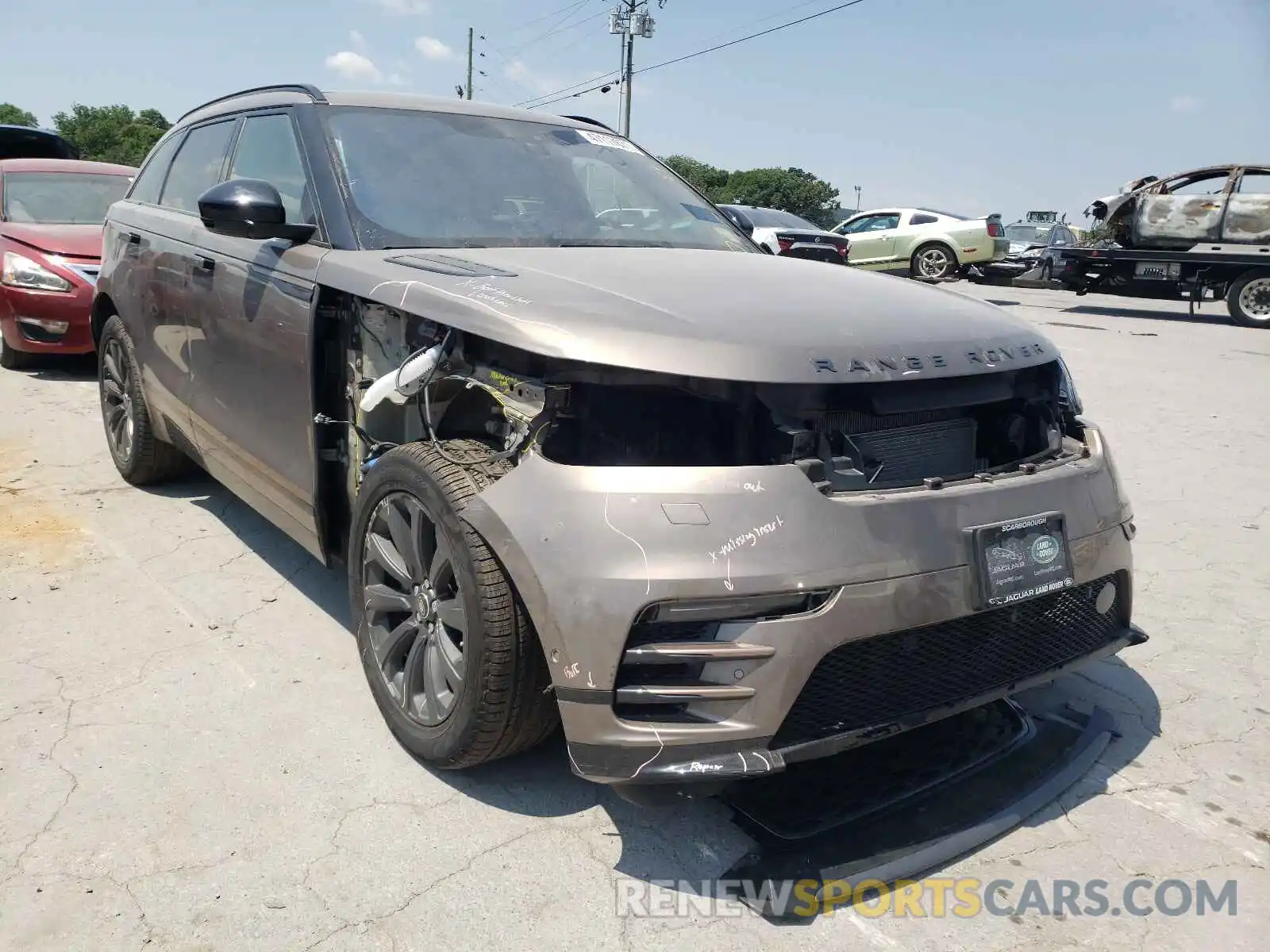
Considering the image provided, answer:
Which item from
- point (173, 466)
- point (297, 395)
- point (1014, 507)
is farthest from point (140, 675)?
point (1014, 507)

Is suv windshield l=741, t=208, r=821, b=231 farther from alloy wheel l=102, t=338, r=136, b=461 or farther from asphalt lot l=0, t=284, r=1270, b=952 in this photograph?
asphalt lot l=0, t=284, r=1270, b=952

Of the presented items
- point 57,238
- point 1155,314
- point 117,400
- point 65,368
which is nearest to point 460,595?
point 117,400

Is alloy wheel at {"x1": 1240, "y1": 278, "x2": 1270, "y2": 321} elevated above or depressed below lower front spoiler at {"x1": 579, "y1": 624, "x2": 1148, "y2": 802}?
above

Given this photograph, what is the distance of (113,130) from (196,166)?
84.6 metres

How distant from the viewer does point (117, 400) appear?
4898mm

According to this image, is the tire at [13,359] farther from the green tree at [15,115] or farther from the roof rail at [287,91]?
the green tree at [15,115]

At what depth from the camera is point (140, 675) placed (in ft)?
10.0

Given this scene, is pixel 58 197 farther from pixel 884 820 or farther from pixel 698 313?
pixel 884 820

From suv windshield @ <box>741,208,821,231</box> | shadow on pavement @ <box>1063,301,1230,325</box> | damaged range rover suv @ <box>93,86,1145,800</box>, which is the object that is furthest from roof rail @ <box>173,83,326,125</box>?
shadow on pavement @ <box>1063,301,1230,325</box>

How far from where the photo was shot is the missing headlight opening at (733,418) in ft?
7.01

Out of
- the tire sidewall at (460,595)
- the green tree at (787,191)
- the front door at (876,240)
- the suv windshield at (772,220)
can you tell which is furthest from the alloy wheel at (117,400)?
the green tree at (787,191)

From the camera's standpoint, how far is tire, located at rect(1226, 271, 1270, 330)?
45.8 feet

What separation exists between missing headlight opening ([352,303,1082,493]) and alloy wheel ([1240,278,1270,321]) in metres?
14.0

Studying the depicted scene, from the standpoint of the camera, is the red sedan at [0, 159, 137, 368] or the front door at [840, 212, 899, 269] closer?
the red sedan at [0, 159, 137, 368]
